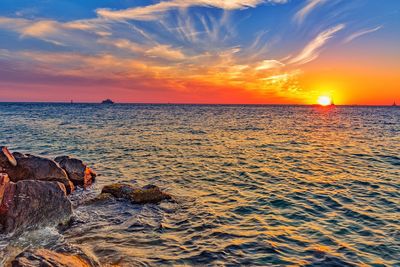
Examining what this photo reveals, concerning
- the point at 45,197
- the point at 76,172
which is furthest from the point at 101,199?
the point at 76,172

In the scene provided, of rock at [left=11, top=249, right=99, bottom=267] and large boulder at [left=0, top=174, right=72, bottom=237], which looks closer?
rock at [left=11, top=249, right=99, bottom=267]

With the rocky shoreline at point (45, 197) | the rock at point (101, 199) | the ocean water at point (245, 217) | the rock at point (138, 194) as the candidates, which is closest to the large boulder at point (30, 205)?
the rocky shoreline at point (45, 197)

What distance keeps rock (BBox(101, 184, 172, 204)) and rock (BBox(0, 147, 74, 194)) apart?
244 centimetres

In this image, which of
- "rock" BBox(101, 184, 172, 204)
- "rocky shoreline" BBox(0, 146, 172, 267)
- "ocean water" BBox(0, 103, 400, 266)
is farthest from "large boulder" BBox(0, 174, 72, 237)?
"rock" BBox(101, 184, 172, 204)

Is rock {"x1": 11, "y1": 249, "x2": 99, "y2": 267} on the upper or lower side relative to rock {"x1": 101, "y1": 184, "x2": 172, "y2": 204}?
upper

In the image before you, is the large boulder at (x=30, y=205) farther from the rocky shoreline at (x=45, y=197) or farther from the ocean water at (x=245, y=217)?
the ocean water at (x=245, y=217)

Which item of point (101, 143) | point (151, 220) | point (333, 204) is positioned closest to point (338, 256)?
point (333, 204)

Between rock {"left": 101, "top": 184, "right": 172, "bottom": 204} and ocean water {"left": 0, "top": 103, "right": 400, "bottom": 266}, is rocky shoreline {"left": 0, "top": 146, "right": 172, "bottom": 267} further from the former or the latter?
ocean water {"left": 0, "top": 103, "right": 400, "bottom": 266}

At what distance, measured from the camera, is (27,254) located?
22.6 feet

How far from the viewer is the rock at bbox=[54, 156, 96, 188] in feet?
57.2

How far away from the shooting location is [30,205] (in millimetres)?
11328

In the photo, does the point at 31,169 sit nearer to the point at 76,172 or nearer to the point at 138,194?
the point at 76,172

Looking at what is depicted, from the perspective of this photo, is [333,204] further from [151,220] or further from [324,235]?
[151,220]

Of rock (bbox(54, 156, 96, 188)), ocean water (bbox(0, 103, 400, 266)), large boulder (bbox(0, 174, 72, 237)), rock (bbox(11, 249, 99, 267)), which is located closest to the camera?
rock (bbox(11, 249, 99, 267))
